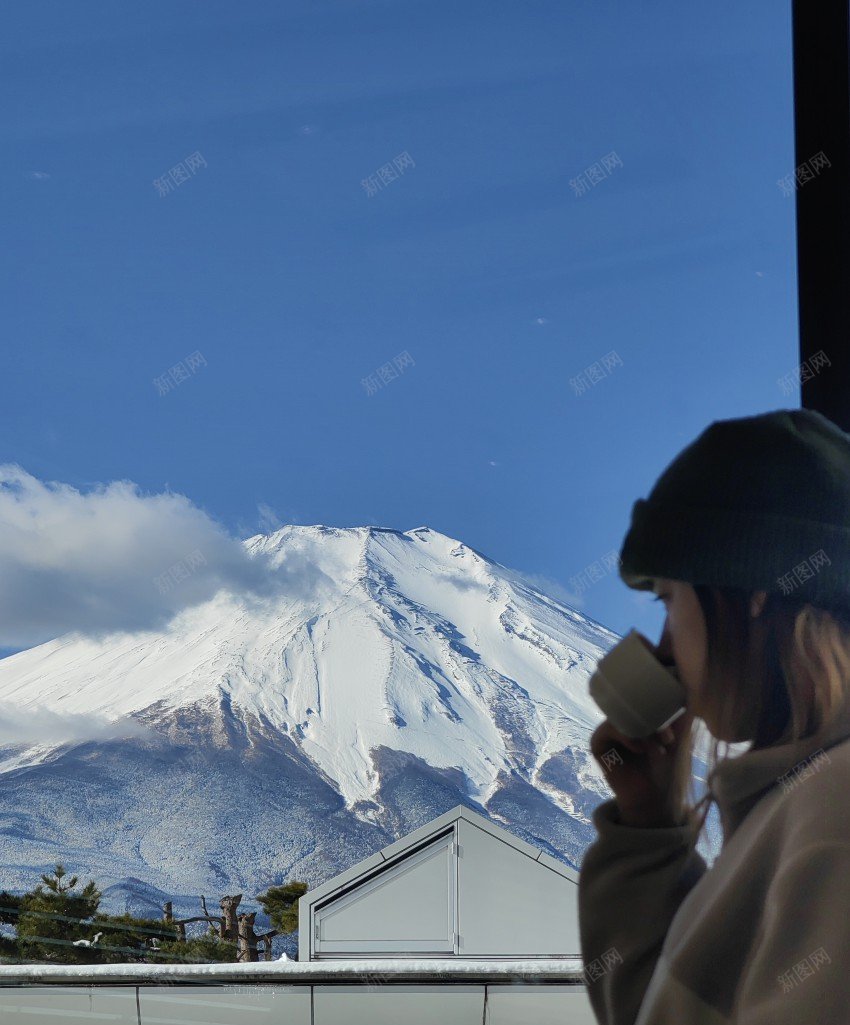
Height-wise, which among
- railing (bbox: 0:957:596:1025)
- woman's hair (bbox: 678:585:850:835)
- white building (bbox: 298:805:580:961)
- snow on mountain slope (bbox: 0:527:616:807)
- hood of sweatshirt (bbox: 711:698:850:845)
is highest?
snow on mountain slope (bbox: 0:527:616:807)

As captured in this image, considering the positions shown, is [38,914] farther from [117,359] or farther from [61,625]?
[117,359]

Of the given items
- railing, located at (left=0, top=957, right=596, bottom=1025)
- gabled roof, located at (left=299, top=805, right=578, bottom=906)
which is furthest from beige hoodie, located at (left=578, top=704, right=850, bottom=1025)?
gabled roof, located at (left=299, top=805, right=578, bottom=906)

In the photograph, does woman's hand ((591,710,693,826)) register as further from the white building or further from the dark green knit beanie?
the white building

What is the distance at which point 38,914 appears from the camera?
214 centimetres

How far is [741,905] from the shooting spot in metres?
Result: 0.54

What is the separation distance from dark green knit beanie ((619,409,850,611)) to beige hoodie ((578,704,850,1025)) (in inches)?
3.9

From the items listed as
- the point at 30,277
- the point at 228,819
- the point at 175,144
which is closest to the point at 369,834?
the point at 228,819

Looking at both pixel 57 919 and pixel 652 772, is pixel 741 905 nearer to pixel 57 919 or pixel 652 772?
pixel 652 772

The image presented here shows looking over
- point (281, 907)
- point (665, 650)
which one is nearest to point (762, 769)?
point (665, 650)

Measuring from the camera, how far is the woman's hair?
1.91ft

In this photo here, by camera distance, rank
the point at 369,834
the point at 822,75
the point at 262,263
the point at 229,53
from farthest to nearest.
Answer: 1. the point at 262,263
2. the point at 229,53
3. the point at 369,834
4. the point at 822,75

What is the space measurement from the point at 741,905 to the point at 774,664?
0.15 m

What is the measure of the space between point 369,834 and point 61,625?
118 cm

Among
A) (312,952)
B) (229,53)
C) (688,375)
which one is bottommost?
(312,952)
